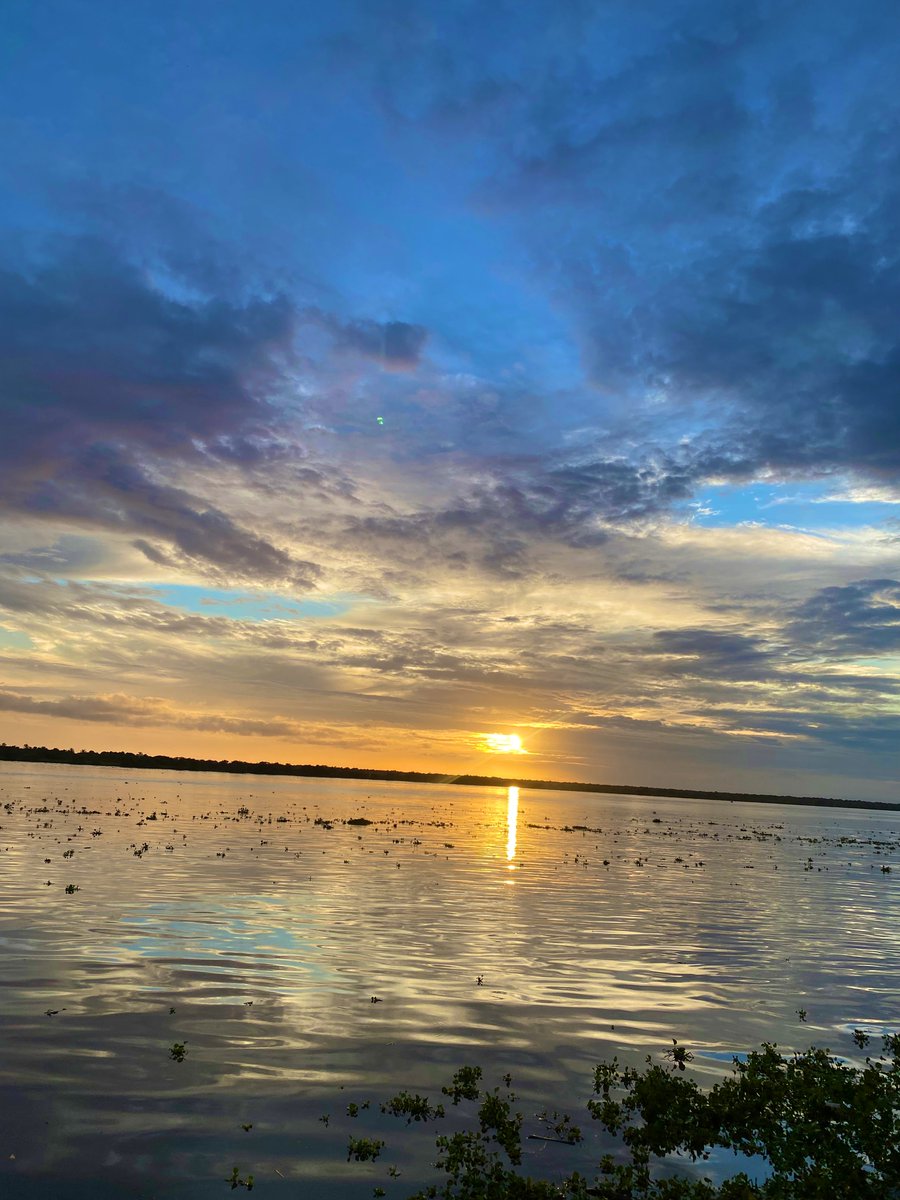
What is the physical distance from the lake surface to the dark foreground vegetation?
45 cm

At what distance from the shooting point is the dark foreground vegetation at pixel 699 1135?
10.1 m

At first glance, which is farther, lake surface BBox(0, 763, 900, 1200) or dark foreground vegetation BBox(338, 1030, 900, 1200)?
lake surface BBox(0, 763, 900, 1200)

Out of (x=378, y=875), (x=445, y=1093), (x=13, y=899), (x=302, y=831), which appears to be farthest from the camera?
(x=302, y=831)

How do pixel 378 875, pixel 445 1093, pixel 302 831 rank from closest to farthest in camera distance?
1. pixel 445 1093
2. pixel 378 875
3. pixel 302 831

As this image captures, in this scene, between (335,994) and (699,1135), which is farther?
(335,994)

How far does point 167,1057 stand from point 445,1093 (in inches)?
194

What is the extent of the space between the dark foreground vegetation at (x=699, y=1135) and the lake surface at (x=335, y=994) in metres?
0.45

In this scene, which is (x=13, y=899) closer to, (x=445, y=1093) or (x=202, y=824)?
(x=445, y=1093)

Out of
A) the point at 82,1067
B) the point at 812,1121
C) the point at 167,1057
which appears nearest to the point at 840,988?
the point at 812,1121

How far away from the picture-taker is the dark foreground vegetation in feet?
33.1

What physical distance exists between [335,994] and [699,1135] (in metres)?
9.01

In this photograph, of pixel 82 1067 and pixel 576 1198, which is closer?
pixel 576 1198

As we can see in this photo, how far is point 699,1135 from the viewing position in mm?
11945

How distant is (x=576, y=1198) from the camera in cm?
969
